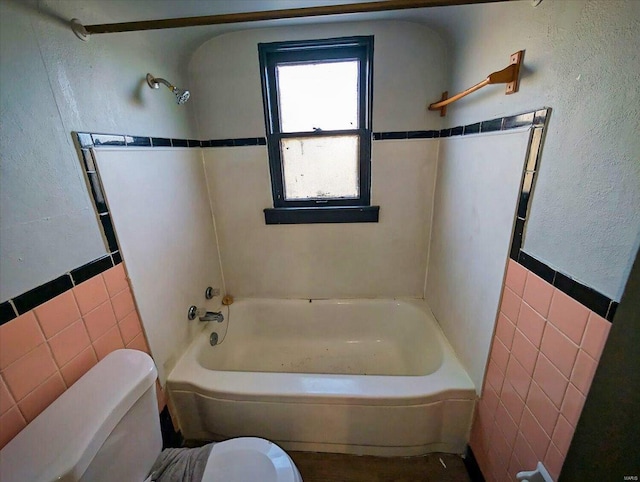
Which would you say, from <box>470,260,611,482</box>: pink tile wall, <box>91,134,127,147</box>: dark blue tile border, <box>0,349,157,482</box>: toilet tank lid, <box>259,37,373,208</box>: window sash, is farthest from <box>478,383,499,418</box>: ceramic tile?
<box>91,134,127,147</box>: dark blue tile border

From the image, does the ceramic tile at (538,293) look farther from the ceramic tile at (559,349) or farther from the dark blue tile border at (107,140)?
the dark blue tile border at (107,140)

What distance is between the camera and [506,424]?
1.03 metres

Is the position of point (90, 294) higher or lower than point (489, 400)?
higher

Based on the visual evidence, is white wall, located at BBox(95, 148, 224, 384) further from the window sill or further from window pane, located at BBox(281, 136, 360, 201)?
window pane, located at BBox(281, 136, 360, 201)

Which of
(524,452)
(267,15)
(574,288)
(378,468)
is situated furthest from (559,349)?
(267,15)

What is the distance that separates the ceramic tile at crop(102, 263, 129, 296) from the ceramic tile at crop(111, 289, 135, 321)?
21 mm

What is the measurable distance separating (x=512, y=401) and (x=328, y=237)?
1232 mm

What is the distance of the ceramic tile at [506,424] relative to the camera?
3.24 feet

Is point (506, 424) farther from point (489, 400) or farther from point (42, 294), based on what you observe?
point (42, 294)

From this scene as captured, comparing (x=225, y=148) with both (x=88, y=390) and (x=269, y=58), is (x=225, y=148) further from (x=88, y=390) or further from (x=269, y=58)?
(x=88, y=390)

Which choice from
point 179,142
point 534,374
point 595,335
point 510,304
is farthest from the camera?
point 179,142

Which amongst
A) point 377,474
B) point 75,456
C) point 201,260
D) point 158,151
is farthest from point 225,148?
point 377,474

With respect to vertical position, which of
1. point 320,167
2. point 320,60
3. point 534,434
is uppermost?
point 320,60

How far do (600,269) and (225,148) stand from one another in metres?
1.76
